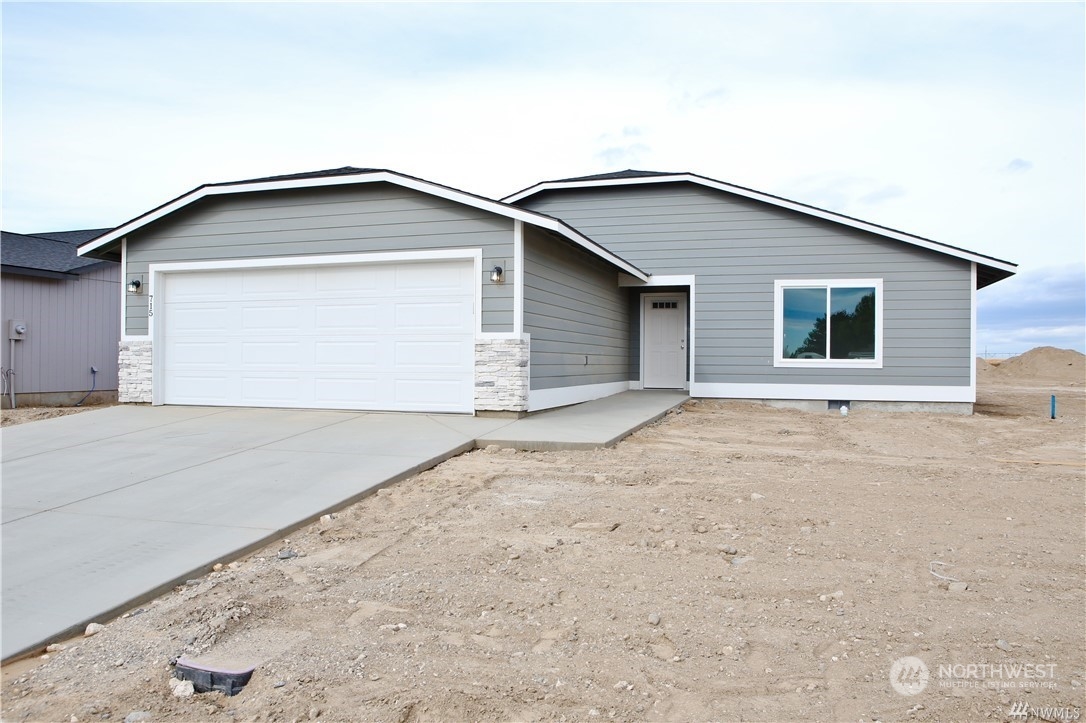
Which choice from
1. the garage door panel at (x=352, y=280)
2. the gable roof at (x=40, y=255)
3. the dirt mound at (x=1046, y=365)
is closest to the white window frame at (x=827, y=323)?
the garage door panel at (x=352, y=280)

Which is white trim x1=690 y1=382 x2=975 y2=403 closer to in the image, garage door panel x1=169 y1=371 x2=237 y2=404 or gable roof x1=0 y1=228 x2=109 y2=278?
garage door panel x1=169 y1=371 x2=237 y2=404

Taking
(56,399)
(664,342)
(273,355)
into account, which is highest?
(664,342)

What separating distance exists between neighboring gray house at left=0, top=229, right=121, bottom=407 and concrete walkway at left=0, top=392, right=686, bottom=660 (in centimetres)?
517

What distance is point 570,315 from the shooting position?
36.2 ft

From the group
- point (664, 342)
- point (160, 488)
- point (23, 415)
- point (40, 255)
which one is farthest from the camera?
point (664, 342)

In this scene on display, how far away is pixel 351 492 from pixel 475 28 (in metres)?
8.58

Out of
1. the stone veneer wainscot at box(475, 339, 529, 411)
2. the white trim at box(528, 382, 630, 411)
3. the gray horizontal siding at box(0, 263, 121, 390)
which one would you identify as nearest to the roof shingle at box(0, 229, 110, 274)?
the gray horizontal siding at box(0, 263, 121, 390)

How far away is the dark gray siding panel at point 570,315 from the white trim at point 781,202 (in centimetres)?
209

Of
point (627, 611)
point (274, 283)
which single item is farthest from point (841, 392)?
point (627, 611)

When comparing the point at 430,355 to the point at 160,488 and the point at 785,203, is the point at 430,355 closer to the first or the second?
the point at 160,488

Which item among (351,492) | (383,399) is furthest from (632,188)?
(351,492)

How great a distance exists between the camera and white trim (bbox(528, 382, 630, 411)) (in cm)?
954

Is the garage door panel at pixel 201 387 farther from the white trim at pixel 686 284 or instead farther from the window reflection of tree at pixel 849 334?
the window reflection of tree at pixel 849 334

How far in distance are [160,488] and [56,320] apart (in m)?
11.2
